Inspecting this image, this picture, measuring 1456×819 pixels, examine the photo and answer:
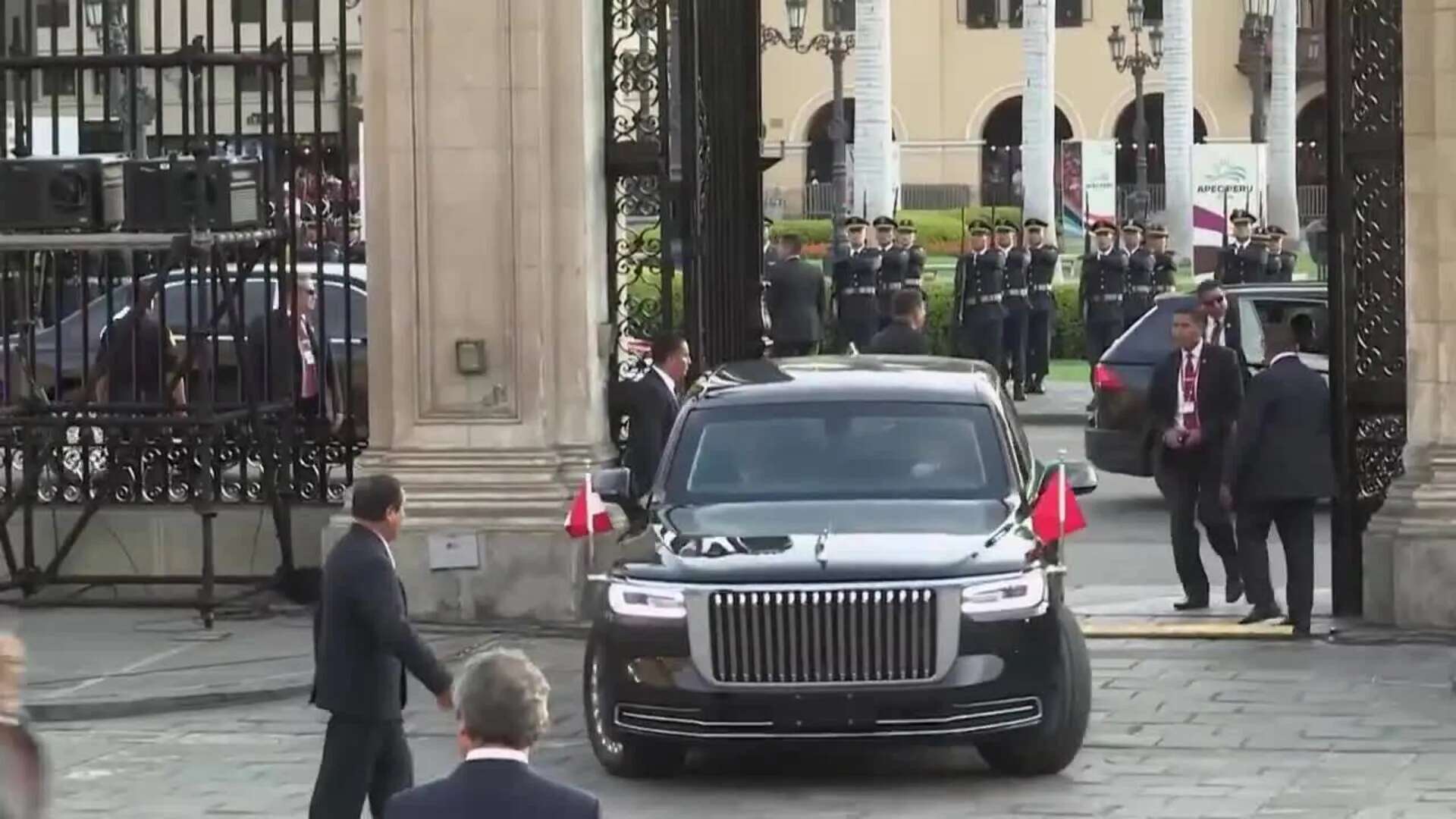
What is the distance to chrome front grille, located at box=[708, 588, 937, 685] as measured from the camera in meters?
11.1

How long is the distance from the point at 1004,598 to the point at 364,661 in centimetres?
296

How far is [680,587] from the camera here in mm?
11250

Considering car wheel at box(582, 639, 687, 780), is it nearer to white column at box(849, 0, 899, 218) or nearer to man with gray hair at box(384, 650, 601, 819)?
man with gray hair at box(384, 650, 601, 819)

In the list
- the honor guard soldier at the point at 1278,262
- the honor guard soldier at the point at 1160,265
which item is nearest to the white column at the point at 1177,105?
the honor guard soldier at the point at 1278,262

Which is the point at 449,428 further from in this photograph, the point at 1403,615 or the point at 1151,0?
the point at 1151,0

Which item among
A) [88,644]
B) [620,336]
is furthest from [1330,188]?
[88,644]

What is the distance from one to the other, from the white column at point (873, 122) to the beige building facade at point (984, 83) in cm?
1715

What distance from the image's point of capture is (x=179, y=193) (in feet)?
52.4

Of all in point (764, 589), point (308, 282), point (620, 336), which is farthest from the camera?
point (308, 282)

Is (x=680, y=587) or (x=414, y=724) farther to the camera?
(x=414, y=724)

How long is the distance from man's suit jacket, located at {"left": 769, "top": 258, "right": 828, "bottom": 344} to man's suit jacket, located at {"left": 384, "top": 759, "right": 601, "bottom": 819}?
Answer: 20.8 m

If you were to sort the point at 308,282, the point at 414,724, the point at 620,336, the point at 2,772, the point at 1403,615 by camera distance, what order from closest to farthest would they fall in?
the point at 2,772, the point at 414,724, the point at 1403,615, the point at 620,336, the point at 308,282

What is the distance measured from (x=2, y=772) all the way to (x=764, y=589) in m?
5.18

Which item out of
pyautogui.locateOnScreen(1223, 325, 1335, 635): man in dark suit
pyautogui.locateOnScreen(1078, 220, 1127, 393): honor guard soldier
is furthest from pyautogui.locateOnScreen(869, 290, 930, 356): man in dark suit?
pyautogui.locateOnScreen(1078, 220, 1127, 393): honor guard soldier
